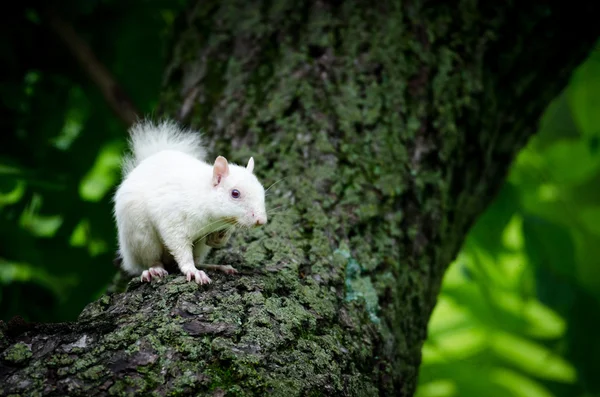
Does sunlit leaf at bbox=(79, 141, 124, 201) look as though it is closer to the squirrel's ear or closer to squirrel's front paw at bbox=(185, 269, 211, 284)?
the squirrel's ear

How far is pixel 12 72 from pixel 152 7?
1207 millimetres

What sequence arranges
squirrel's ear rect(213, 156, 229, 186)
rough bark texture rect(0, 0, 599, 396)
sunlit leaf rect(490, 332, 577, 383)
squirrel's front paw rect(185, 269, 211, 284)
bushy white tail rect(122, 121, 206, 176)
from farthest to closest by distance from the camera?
sunlit leaf rect(490, 332, 577, 383)
bushy white tail rect(122, 121, 206, 176)
squirrel's ear rect(213, 156, 229, 186)
squirrel's front paw rect(185, 269, 211, 284)
rough bark texture rect(0, 0, 599, 396)

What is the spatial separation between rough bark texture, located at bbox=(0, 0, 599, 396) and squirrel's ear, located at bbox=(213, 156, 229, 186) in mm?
376

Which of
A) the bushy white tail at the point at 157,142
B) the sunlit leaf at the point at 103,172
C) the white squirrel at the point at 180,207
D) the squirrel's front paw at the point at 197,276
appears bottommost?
the squirrel's front paw at the point at 197,276

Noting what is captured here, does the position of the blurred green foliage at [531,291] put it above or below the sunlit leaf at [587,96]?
below

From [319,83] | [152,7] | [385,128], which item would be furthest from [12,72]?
[385,128]

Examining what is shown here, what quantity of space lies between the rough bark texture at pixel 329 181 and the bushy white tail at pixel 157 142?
0.63 ft

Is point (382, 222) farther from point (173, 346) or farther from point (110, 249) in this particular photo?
point (110, 249)

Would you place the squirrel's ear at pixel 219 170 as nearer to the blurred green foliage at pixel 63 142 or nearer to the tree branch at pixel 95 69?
the blurred green foliage at pixel 63 142

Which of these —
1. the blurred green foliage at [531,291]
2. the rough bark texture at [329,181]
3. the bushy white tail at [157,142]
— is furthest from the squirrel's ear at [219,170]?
the blurred green foliage at [531,291]

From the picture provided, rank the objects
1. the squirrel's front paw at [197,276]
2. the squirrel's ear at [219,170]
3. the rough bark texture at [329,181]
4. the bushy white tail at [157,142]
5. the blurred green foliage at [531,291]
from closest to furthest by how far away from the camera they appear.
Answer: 1. the rough bark texture at [329,181]
2. the squirrel's front paw at [197,276]
3. the squirrel's ear at [219,170]
4. the bushy white tail at [157,142]
5. the blurred green foliage at [531,291]

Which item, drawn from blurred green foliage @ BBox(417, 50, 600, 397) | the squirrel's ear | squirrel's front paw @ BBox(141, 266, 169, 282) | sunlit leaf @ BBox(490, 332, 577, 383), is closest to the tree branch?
the squirrel's ear

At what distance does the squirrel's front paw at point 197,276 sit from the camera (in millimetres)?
2378

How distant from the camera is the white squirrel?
2.68 metres
